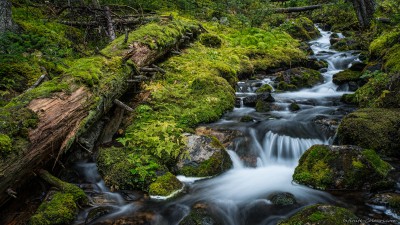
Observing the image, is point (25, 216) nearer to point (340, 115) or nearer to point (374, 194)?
point (374, 194)

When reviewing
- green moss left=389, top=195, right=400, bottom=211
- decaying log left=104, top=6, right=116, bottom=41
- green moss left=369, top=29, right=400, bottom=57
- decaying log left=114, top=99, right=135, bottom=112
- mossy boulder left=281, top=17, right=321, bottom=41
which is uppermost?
decaying log left=104, top=6, right=116, bottom=41

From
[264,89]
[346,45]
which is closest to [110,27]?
[264,89]

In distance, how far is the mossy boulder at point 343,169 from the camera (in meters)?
5.32

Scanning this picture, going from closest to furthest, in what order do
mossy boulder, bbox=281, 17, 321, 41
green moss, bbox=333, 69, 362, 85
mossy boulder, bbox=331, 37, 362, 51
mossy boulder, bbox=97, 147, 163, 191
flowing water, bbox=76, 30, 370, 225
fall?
flowing water, bbox=76, 30, 370, 225 < mossy boulder, bbox=97, 147, 163, 191 < green moss, bbox=333, 69, 362, 85 < mossy boulder, bbox=331, 37, 362, 51 < mossy boulder, bbox=281, 17, 321, 41

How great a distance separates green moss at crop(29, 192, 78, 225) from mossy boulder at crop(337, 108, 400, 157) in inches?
212

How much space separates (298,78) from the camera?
11.7 metres

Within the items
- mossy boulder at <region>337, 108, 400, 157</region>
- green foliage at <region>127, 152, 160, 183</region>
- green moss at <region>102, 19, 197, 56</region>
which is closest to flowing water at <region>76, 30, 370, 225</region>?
green foliage at <region>127, 152, 160, 183</region>

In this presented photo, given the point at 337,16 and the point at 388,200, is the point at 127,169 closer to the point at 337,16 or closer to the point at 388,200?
the point at 388,200

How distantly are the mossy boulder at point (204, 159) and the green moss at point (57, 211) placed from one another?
2114mm

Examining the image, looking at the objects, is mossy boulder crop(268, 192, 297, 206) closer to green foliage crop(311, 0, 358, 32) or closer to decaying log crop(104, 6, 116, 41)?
decaying log crop(104, 6, 116, 41)

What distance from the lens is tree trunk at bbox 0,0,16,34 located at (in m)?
8.07

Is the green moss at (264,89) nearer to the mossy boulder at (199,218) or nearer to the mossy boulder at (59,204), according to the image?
the mossy boulder at (199,218)

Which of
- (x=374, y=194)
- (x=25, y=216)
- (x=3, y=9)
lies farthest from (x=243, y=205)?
(x=3, y=9)

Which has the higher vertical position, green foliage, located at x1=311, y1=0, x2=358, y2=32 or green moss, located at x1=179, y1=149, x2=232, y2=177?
green foliage, located at x1=311, y1=0, x2=358, y2=32
